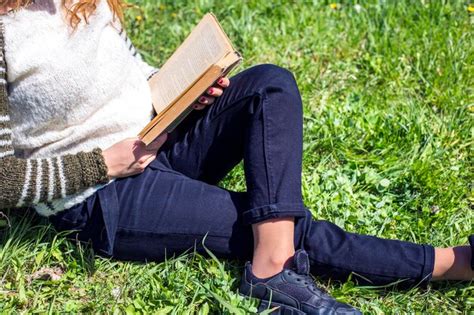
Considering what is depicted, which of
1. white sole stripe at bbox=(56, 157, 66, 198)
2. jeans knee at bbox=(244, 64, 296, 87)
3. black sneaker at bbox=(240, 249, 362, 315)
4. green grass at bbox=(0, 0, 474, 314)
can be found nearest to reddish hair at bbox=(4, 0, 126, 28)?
white sole stripe at bbox=(56, 157, 66, 198)

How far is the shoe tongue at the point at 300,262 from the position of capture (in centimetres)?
229

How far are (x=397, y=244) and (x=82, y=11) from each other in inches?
50.9

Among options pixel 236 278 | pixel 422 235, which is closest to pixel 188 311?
pixel 236 278

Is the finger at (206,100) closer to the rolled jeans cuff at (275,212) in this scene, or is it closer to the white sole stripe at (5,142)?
the rolled jeans cuff at (275,212)

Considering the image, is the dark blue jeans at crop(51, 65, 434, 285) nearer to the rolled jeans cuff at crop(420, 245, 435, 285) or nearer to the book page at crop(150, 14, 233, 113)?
the rolled jeans cuff at crop(420, 245, 435, 285)

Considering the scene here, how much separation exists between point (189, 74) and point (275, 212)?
20.9 inches

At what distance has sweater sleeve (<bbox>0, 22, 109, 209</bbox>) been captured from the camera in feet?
7.29

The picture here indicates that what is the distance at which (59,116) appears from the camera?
2318 mm

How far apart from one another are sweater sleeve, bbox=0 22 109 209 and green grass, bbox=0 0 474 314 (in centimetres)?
37

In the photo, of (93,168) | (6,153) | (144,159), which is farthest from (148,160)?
(6,153)

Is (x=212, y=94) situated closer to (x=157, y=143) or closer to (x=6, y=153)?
(x=157, y=143)

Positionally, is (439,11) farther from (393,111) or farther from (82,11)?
(82,11)

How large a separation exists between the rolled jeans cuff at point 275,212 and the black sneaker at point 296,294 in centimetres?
13

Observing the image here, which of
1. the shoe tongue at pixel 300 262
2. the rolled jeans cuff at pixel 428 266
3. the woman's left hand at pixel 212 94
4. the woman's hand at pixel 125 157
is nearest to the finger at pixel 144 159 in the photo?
the woman's hand at pixel 125 157
